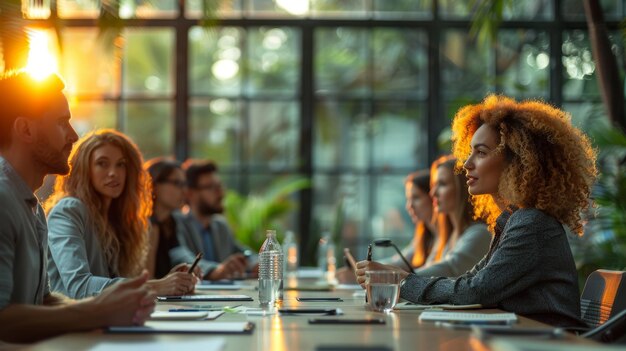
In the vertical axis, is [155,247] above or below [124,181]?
below

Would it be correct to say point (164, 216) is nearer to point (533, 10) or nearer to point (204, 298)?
point (204, 298)

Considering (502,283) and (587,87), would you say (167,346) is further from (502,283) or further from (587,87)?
(587,87)

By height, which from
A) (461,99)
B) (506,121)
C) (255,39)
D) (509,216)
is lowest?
(509,216)

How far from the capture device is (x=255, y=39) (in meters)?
9.06

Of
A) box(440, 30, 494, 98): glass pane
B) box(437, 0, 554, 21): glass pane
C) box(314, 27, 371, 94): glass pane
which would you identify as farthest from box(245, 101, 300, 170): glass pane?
box(437, 0, 554, 21): glass pane

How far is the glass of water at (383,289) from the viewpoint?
9.66 feet

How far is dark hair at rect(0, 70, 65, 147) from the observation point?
2775 mm

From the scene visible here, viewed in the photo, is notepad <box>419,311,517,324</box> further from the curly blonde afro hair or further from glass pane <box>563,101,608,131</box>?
glass pane <box>563,101,608,131</box>

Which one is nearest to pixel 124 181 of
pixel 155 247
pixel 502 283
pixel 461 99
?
pixel 155 247

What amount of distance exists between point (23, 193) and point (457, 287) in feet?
4.49

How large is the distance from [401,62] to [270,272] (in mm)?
5866

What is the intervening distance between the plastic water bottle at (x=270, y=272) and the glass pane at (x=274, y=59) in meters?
5.39

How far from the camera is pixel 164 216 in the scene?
18.9ft

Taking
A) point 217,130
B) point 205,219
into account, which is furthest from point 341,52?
point 205,219
